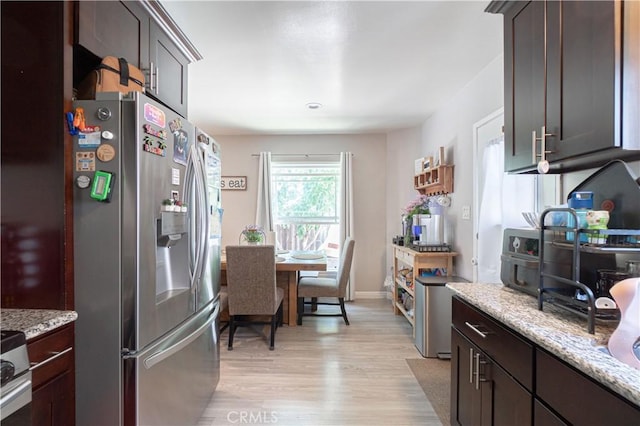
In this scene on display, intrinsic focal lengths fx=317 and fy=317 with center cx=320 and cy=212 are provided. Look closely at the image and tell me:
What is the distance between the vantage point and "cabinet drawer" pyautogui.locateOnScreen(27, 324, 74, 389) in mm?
1005

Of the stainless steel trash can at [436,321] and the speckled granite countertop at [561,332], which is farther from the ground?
the speckled granite countertop at [561,332]

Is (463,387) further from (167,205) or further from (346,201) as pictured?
(346,201)

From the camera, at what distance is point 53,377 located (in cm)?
108

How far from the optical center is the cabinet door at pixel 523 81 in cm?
142

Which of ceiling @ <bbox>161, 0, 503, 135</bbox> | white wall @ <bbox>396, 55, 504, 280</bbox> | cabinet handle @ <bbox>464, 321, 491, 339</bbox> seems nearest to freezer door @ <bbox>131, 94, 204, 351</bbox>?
ceiling @ <bbox>161, 0, 503, 135</bbox>

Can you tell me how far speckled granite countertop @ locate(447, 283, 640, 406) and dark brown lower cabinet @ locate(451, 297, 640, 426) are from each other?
0.04 meters

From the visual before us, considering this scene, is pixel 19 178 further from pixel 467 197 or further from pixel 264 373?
pixel 467 197

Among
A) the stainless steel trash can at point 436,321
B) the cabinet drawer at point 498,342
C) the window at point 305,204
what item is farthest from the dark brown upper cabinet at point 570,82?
the window at point 305,204

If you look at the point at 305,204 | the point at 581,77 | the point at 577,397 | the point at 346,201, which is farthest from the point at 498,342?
the point at 305,204

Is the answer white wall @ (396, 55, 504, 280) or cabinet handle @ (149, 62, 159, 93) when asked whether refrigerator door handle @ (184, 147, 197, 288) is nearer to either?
cabinet handle @ (149, 62, 159, 93)

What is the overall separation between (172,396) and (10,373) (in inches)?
33.8

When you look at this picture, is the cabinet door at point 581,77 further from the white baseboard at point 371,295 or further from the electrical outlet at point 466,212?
the white baseboard at point 371,295

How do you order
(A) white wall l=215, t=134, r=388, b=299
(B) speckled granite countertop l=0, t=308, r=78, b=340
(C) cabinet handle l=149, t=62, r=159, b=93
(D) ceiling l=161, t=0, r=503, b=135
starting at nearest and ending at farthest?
(B) speckled granite countertop l=0, t=308, r=78, b=340 < (C) cabinet handle l=149, t=62, r=159, b=93 < (D) ceiling l=161, t=0, r=503, b=135 < (A) white wall l=215, t=134, r=388, b=299

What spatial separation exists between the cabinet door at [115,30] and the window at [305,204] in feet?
10.5
